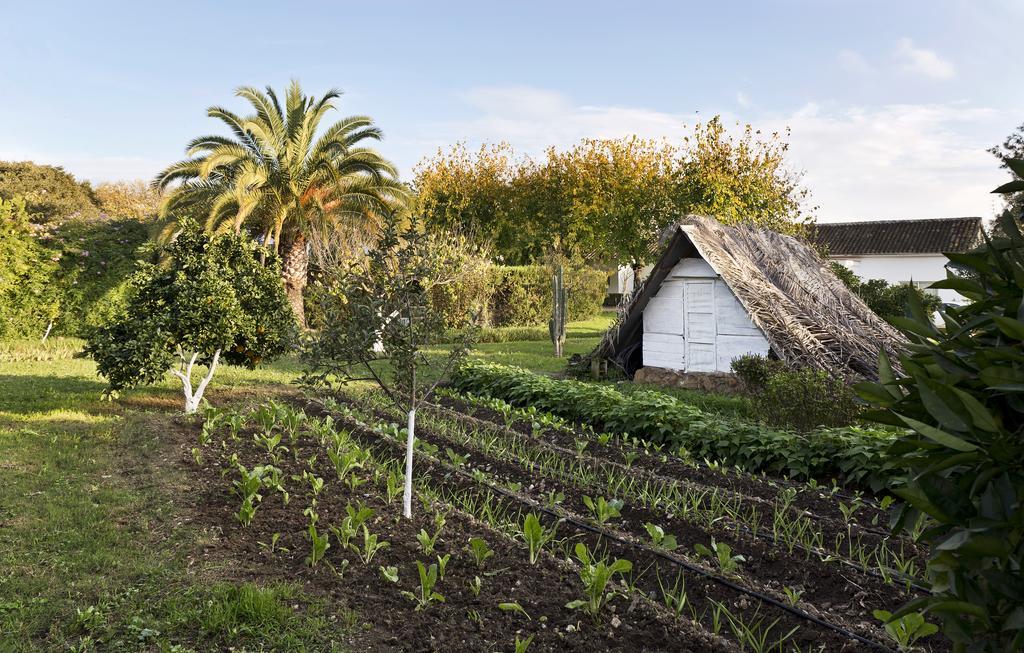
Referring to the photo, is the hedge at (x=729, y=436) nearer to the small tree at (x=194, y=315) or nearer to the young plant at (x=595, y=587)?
the young plant at (x=595, y=587)

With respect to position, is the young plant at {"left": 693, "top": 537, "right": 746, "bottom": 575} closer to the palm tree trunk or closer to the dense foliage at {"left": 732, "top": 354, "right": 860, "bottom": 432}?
the dense foliage at {"left": 732, "top": 354, "right": 860, "bottom": 432}

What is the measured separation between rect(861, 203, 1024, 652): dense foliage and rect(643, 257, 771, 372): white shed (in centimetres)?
1047

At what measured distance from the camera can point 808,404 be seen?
28.7 feet

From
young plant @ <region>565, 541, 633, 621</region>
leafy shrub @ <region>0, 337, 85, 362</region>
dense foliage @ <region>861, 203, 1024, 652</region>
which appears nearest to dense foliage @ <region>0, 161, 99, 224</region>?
leafy shrub @ <region>0, 337, 85, 362</region>

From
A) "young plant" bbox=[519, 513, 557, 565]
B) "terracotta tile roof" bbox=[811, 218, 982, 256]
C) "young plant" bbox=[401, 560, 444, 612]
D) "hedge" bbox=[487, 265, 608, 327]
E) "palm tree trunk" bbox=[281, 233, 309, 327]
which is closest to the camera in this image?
"young plant" bbox=[401, 560, 444, 612]

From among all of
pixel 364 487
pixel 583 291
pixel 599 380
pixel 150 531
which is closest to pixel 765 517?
pixel 364 487

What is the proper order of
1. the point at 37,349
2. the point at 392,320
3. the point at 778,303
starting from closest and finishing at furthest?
the point at 392,320, the point at 778,303, the point at 37,349

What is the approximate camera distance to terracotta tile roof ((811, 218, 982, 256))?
39.0m

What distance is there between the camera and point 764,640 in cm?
387

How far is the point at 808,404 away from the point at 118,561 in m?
7.41

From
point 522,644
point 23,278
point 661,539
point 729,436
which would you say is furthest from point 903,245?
point 522,644

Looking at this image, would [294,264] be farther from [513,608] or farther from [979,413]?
[979,413]

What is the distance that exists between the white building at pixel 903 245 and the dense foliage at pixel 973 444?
38.9 meters

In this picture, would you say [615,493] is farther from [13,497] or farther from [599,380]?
[599,380]
